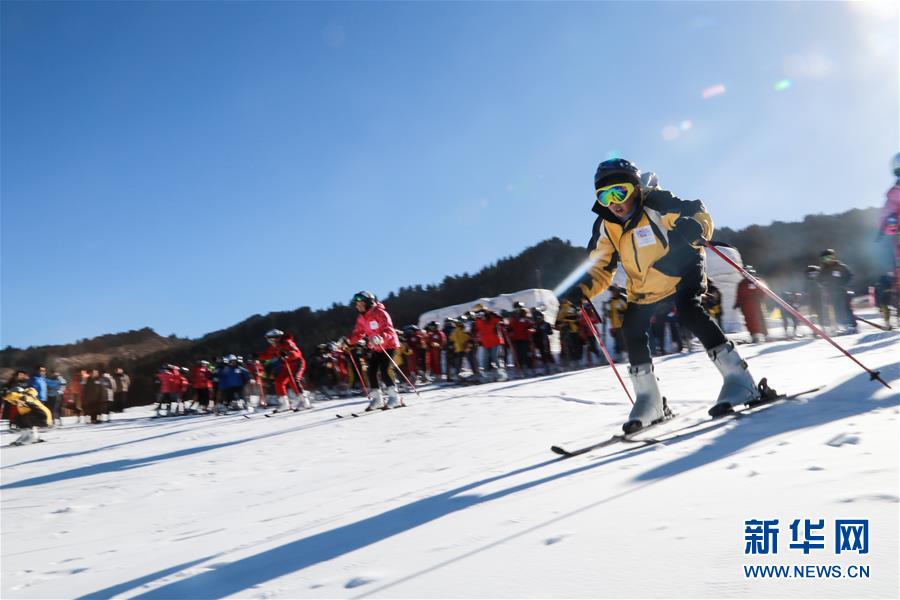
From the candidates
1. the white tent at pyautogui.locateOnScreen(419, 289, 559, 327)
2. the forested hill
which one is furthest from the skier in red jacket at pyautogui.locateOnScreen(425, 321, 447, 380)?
the forested hill

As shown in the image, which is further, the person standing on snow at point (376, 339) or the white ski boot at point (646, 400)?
the person standing on snow at point (376, 339)

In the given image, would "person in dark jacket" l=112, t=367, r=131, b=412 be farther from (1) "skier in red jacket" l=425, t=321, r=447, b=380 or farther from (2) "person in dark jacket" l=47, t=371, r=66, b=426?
(1) "skier in red jacket" l=425, t=321, r=447, b=380

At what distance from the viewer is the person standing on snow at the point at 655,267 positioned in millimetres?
3461

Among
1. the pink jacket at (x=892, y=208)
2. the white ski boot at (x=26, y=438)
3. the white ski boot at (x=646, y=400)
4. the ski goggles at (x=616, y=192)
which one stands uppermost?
the pink jacket at (x=892, y=208)

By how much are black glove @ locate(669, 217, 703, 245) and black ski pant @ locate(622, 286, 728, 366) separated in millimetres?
355

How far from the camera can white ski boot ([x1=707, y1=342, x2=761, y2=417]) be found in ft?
11.2

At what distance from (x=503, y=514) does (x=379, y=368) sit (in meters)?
6.92

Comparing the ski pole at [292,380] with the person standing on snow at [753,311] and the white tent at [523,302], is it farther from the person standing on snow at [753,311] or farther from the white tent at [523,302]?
the white tent at [523,302]

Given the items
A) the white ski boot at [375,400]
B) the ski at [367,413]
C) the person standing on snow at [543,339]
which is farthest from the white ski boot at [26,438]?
the person standing on snow at [543,339]

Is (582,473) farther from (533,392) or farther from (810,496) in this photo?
(533,392)

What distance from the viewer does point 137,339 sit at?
139ft

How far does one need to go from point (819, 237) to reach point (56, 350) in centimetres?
4720

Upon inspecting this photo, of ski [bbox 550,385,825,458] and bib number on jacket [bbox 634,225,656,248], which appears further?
bib number on jacket [bbox 634,225,656,248]

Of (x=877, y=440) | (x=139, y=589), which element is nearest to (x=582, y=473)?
(x=877, y=440)
